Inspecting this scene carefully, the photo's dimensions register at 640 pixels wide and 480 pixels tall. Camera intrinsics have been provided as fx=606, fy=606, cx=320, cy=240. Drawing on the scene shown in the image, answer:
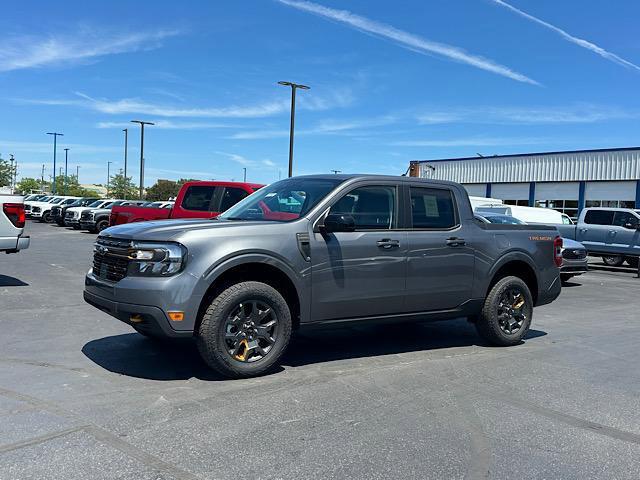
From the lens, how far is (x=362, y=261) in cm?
590

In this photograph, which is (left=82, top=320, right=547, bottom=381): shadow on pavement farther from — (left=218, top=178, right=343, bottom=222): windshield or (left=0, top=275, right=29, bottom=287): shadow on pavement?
(left=0, top=275, right=29, bottom=287): shadow on pavement

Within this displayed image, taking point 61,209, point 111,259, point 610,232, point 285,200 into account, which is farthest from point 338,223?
point 61,209

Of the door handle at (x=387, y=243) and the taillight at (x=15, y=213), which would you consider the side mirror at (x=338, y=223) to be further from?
the taillight at (x=15, y=213)

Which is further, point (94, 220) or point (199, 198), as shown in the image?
point (94, 220)

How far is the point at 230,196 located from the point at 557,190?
29.7 m

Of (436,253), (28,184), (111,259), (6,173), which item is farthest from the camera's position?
(28,184)

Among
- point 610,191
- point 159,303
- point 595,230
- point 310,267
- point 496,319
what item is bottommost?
point 496,319

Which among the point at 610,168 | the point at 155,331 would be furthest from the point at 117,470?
the point at 610,168

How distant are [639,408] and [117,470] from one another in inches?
161

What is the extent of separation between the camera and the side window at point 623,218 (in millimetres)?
18531

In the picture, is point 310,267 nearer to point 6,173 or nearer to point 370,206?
point 370,206

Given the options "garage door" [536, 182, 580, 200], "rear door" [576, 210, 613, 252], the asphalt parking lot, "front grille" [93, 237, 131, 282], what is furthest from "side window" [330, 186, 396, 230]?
"garage door" [536, 182, 580, 200]

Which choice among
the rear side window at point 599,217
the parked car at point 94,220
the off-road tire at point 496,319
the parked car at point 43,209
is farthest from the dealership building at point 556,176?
the off-road tire at point 496,319

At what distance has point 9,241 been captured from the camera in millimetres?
10219
